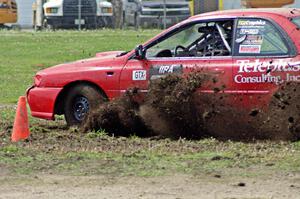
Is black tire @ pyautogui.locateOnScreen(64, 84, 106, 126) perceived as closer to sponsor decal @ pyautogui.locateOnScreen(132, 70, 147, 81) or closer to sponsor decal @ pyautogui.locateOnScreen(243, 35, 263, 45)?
sponsor decal @ pyautogui.locateOnScreen(132, 70, 147, 81)

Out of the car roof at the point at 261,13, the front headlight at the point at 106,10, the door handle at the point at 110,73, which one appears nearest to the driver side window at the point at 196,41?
the car roof at the point at 261,13

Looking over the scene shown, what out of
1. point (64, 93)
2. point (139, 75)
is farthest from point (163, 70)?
point (64, 93)

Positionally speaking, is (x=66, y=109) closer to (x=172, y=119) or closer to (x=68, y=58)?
(x=172, y=119)

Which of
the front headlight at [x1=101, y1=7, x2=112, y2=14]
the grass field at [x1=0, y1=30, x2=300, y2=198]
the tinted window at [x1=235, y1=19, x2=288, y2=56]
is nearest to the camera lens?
the grass field at [x1=0, y1=30, x2=300, y2=198]

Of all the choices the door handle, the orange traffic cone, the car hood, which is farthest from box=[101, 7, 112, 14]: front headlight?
the orange traffic cone

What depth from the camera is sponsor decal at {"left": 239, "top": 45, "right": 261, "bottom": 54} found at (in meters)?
10.4

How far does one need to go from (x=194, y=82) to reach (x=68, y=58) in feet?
45.3

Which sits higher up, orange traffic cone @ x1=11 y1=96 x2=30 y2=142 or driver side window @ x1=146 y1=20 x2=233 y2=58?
driver side window @ x1=146 y1=20 x2=233 y2=58

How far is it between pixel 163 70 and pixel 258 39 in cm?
130

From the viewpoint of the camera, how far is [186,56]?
11.0 metres

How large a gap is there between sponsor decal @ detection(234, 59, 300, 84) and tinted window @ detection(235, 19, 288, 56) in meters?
0.15

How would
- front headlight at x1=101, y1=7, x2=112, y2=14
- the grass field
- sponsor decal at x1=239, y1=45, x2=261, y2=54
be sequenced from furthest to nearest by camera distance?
front headlight at x1=101, y1=7, x2=112, y2=14 < sponsor decal at x1=239, y1=45, x2=261, y2=54 < the grass field

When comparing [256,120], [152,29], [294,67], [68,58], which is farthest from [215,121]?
[152,29]

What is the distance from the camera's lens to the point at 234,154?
30.2ft
